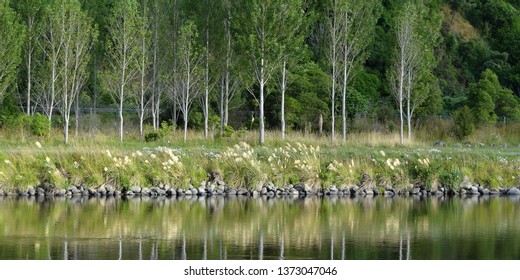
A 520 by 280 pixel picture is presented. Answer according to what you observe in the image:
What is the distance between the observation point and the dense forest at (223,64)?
50.6 metres

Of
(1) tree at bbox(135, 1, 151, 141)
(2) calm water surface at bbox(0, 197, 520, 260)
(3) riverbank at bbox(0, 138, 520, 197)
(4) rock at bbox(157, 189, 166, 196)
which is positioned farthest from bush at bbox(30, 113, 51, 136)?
(2) calm water surface at bbox(0, 197, 520, 260)

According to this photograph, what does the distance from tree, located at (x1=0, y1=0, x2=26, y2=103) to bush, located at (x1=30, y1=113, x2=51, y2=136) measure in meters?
2.39

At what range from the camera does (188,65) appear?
5391 cm

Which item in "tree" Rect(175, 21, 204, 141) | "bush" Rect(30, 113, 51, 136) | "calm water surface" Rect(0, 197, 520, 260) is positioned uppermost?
"tree" Rect(175, 21, 204, 141)

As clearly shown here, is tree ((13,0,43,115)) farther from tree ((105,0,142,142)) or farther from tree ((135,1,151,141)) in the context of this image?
tree ((135,1,151,141))

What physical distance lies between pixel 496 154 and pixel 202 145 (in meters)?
14.1

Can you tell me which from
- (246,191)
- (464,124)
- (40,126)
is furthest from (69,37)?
(464,124)

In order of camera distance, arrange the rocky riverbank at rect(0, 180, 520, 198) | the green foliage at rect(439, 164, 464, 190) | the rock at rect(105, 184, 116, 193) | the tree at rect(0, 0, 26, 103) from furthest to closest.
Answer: the tree at rect(0, 0, 26, 103), the green foliage at rect(439, 164, 464, 190), the rock at rect(105, 184, 116, 193), the rocky riverbank at rect(0, 180, 520, 198)

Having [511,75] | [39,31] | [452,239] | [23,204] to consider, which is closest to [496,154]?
[452,239]

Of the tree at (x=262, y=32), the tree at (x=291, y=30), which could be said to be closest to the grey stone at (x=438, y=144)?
the tree at (x=291, y=30)

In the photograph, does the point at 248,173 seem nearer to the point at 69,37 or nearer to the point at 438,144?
the point at 69,37

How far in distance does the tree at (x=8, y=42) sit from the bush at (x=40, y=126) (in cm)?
239

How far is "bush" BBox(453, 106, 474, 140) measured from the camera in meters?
56.2

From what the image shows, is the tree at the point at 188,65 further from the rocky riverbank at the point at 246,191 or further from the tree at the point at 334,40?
the rocky riverbank at the point at 246,191
